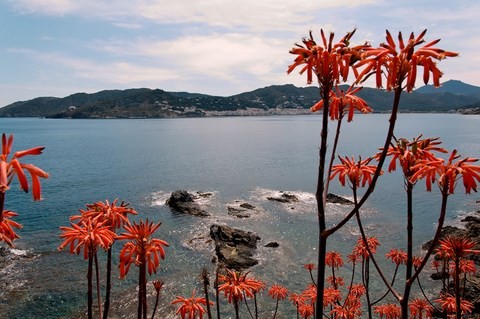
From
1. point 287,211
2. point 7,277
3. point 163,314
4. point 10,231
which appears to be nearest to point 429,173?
point 10,231

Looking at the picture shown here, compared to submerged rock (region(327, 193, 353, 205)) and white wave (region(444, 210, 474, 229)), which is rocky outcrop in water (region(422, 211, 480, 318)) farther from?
submerged rock (region(327, 193, 353, 205))

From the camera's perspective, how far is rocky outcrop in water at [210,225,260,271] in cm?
3859

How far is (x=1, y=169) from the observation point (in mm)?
3781

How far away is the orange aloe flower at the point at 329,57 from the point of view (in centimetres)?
444

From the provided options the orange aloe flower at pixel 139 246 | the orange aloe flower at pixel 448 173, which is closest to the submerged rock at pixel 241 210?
the orange aloe flower at pixel 139 246

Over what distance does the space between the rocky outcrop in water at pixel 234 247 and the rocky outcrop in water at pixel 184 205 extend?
944cm

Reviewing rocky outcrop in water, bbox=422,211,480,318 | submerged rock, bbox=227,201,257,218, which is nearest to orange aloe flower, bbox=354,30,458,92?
rocky outcrop in water, bbox=422,211,480,318

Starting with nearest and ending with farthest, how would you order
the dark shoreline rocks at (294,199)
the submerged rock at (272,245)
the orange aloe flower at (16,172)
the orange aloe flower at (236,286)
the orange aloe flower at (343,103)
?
the orange aloe flower at (16,172) < the orange aloe flower at (343,103) < the orange aloe flower at (236,286) < the submerged rock at (272,245) < the dark shoreline rocks at (294,199)

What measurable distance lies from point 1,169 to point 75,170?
9952 centimetres

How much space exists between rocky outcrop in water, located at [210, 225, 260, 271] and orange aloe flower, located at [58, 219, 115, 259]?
3162cm

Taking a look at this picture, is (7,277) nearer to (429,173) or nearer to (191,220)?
(191,220)

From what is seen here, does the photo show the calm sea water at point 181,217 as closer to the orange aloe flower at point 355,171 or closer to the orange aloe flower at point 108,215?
the orange aloe flower at point 108,215

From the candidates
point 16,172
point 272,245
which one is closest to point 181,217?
point 272,245

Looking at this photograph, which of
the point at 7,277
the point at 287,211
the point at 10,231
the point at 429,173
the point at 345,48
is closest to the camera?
the point at 345,48
